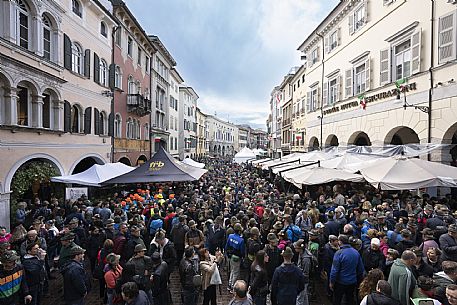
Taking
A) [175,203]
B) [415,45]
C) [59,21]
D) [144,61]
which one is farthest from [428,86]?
[144,61]

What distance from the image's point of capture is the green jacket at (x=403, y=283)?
4520mm

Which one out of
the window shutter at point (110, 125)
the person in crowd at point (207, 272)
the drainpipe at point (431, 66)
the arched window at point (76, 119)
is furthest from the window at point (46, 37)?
the drainpipe at point (431, 66)

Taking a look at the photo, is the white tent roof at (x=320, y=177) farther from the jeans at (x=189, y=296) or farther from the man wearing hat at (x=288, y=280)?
the jeans at (x=189, y=296)

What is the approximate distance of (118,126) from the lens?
21500mm

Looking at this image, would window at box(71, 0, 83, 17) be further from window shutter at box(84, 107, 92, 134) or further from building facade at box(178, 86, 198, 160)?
building facade at box(178, 86, 198, 160)

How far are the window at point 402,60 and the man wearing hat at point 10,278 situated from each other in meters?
16.8

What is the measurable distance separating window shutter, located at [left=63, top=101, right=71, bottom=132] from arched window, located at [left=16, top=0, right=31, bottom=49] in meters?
3.18

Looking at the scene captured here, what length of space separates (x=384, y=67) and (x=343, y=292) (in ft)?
47.2

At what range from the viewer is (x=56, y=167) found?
13.6 m

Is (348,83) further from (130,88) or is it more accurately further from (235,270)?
(235,270)

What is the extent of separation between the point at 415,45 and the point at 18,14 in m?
17.1

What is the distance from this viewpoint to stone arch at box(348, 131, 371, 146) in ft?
65.5

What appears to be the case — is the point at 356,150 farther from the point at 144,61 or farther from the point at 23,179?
the point at 144,61

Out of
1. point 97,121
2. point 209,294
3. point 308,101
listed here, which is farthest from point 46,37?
point 308,101
